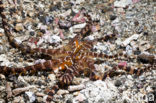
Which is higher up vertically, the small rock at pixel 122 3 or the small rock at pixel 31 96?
the small rock at pixel 122 3

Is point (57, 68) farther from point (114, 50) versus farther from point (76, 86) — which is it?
point (114, 50)

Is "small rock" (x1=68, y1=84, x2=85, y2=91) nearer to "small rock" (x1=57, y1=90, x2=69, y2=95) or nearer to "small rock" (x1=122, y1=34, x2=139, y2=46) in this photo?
"small rock" (x1=57, y1=90, x2=69, y2=95)

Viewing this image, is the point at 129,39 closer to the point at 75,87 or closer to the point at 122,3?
the point at 122,3

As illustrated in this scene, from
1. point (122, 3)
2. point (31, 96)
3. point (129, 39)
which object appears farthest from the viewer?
point (122, 3)

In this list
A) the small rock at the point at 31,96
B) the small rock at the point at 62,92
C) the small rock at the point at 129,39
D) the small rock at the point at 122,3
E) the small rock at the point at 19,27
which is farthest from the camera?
the small rock at the point at 122,3

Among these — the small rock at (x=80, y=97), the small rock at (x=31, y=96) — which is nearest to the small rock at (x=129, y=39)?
the small rock at (x=80, y=97)

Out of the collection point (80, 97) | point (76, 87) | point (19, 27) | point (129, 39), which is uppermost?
point (19, 27)

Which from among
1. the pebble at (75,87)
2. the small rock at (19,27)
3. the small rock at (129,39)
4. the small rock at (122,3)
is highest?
the small rock at (122,3)

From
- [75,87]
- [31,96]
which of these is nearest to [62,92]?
[75,87]

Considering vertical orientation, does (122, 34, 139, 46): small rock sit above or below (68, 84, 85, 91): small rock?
above

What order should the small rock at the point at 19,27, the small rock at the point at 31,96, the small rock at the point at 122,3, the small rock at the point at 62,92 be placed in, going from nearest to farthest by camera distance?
1. the small rock at the point at 31,96
2. the small rock at the point at 62,92
3. the small rock at the point at 19,27
4. the small rock at the point at 122,3

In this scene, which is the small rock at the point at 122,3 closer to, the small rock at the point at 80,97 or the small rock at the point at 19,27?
the small rock at the point at 19,27

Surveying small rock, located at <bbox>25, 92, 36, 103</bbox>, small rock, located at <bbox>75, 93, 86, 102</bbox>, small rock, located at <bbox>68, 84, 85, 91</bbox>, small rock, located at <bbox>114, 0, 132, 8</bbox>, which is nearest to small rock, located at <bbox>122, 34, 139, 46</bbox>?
small rock, located at <bbox>114, 0, 132, 8</bbox>

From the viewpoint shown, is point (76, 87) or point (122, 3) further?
point (122, 3)
